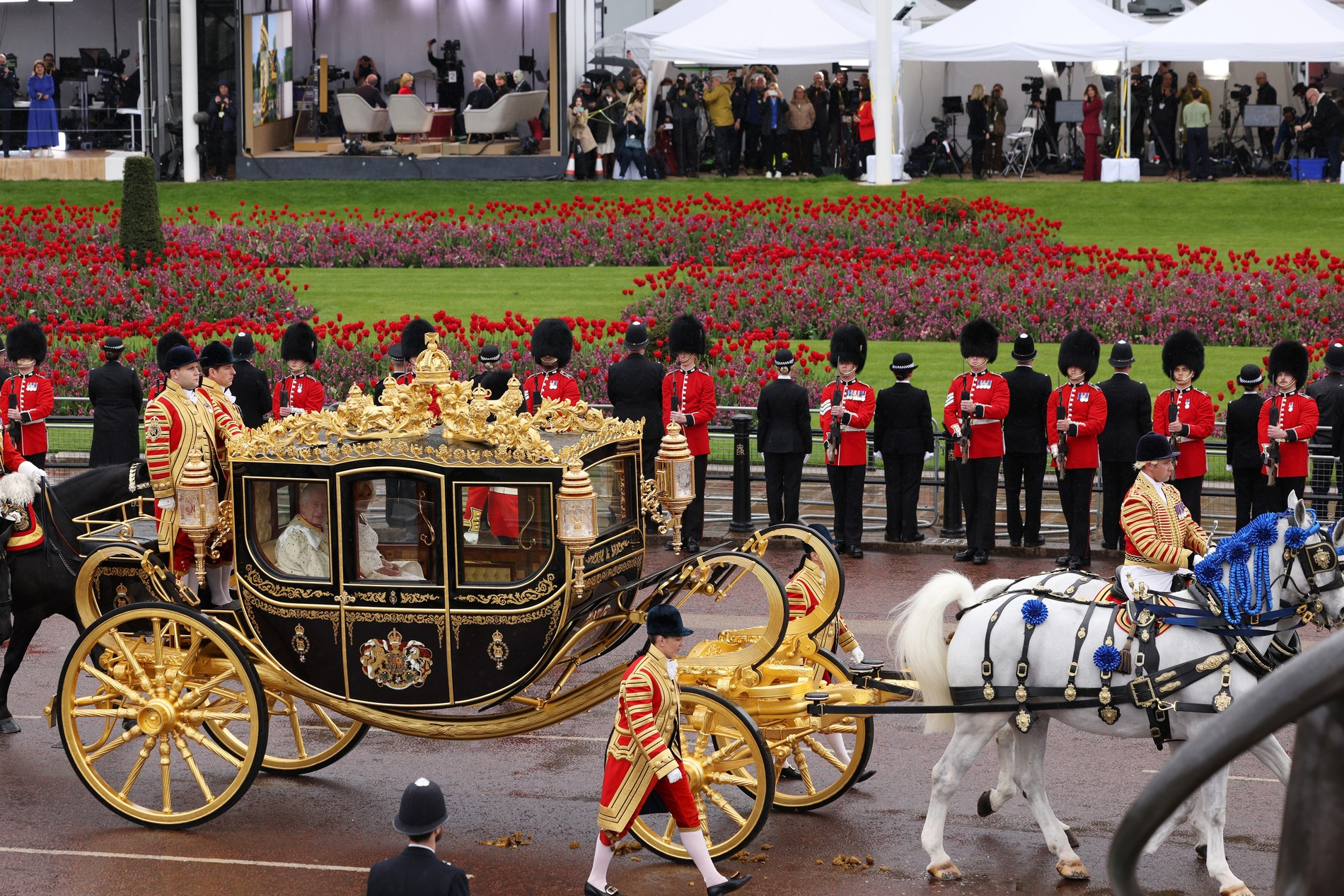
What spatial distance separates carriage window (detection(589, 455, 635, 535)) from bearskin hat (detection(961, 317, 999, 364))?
5392 mm

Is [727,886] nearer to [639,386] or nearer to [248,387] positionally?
[639,386]

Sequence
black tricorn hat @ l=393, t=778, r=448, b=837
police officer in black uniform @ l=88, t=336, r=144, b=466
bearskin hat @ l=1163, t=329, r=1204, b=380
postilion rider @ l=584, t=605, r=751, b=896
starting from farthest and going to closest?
1. police officer in black uniform @ l=88, t=336, r=144, b=466
2. bearskin hat @ l=1163, t=329, r=1204, b=380
3. postilion rider @ l=584, t=605, r=751, b=896
4. black tricorn hat @ l=393, t=778, r=448, b=837

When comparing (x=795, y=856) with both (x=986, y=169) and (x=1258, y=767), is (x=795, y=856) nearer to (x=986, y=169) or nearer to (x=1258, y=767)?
Result: (x=1258, y=767)

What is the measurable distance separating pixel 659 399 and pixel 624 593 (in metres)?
5.99

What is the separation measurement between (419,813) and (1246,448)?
29.7 ft

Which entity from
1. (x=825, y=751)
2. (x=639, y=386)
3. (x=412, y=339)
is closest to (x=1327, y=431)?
(x=639, y=386)

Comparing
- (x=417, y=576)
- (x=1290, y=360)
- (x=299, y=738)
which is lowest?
(x=299, y=738)

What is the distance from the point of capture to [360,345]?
1759 centimetres

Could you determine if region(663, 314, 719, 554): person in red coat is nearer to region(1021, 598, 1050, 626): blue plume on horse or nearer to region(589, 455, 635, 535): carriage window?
region(589, 455, 635, 535): carriage window

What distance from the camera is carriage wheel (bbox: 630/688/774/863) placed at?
21.5 ft

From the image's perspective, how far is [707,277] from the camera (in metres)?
19.9

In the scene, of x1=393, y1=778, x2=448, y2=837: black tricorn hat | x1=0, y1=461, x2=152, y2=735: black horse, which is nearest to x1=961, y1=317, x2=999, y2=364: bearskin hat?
x1=0, y1=461, x2=152, y2=735: black horse

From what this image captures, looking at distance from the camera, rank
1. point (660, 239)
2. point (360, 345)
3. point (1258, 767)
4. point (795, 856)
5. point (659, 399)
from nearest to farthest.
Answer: point (795, 856) < point (1258, 767) < point (659, 399) < point (360, 345) < point (660, 239)

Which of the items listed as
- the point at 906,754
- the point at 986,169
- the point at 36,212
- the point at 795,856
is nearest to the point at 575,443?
the point at 795,856
